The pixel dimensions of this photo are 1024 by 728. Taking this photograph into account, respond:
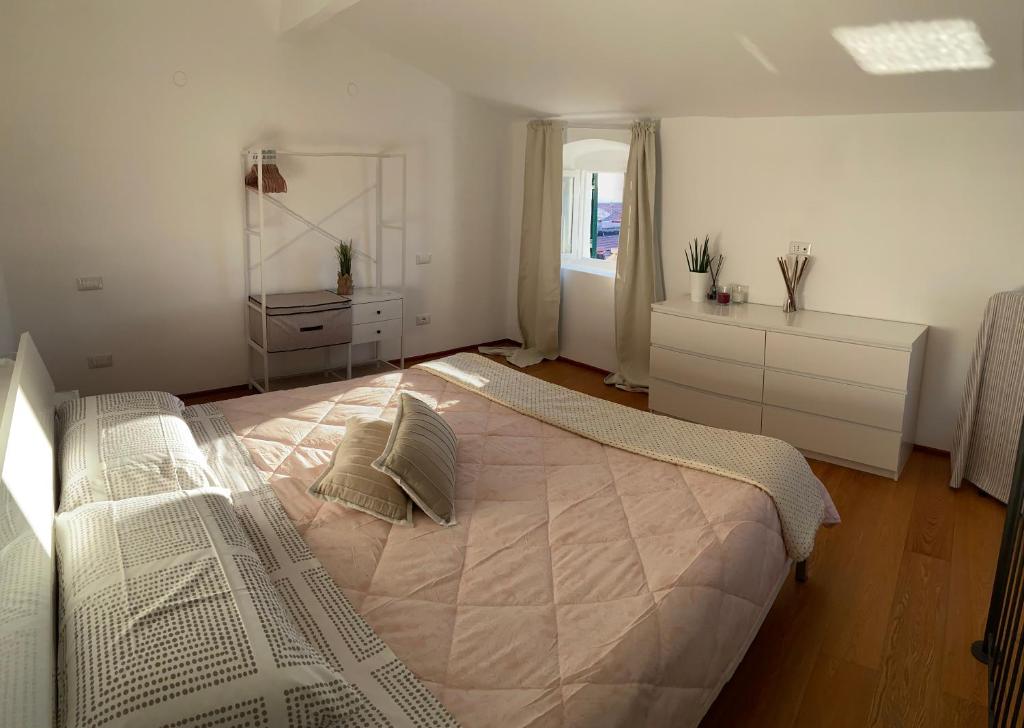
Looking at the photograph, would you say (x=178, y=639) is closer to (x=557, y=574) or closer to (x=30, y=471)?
(x=30, y=471)

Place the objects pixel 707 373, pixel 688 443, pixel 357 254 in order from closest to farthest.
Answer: pixel 688 443, pixel 707 373, pixel 357 254

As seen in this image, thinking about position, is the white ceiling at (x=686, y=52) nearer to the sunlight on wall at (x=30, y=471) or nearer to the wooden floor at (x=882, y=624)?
the wooden floor at (x=882, y=624)

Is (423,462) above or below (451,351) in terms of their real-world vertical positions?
above

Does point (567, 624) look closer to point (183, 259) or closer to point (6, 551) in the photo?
point (6, 551)

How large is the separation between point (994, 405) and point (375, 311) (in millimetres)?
3464

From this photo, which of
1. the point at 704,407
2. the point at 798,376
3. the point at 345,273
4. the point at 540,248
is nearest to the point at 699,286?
the point at 704,407

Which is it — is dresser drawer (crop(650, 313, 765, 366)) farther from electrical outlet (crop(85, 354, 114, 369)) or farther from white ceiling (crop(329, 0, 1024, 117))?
electrical outlet (crop(85, 354, 114, 369))

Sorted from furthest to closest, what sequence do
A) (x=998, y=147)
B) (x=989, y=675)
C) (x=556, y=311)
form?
(x=556, y=311) < (x=998, y=147) < (x=989, y=675)

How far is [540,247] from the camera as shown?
5453 mm

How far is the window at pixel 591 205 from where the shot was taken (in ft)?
17.7

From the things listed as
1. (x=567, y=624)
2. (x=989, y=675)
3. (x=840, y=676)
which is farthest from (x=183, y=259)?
(x=989, y=675)

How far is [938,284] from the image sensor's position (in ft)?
12.3

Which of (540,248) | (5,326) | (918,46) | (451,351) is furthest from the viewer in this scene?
(451,351)

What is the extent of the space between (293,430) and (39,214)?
7.39 feet
